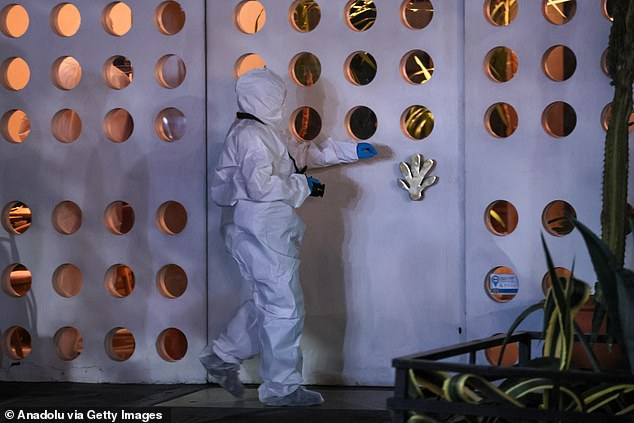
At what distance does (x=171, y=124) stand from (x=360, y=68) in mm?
1017

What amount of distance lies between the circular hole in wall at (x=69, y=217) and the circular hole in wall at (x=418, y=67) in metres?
1.74

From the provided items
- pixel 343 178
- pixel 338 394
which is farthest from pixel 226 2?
pixel 338 394

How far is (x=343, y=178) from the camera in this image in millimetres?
4371

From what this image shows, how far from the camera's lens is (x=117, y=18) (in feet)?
15.6

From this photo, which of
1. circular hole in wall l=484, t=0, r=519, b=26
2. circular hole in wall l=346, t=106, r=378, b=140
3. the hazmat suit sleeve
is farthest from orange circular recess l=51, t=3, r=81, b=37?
circular hole in wall l=484, t=0, r=519, b=26

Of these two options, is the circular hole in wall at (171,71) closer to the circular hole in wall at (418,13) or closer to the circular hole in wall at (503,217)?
the circular hole in wall at (418,13)

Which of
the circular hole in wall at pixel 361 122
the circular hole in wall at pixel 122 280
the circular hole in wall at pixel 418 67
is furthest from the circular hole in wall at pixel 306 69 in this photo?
the circular hole in wall at pixel 122 280

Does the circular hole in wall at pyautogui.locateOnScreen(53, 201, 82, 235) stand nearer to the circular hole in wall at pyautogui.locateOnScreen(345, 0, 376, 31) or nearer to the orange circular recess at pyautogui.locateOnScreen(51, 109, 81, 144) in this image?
the orange circular recess at pyautogui.locateOnScreen(51, 109, 81, 144)

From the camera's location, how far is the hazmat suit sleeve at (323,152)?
13.8 ft

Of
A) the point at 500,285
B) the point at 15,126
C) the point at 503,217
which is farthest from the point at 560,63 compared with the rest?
the point at 15,126

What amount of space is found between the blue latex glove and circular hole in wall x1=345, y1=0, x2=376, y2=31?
57 cm

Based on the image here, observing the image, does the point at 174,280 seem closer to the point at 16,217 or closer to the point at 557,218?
the point at 16,217

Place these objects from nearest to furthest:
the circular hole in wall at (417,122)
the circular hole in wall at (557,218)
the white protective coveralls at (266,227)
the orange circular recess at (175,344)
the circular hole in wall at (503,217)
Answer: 1. the white protective coveralls at (266,227)
2. the circular hole in wall at (557,218)
3. the circular hole in wall at (417,122)
4. the circular hole in wall at (503,217)
5. the orange circular recess at (175,344)

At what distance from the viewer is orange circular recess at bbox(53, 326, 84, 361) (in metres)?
4.63
